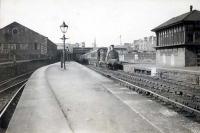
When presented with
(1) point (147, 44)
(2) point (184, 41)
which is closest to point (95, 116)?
(2) point (184, 41)

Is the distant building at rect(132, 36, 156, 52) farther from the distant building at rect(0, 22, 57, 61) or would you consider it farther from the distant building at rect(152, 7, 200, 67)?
the distant building at rect(152, 7, 200, 67)

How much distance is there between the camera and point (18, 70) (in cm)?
3041

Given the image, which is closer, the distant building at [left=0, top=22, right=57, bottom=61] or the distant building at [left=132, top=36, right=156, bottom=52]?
the distant building at [left=0, top=22, right=57, bottom=61]

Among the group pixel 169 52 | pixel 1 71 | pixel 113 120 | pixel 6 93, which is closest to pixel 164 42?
pixel 169 52

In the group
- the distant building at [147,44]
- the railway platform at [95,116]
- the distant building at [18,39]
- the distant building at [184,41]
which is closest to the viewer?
the railway platform at [95,116]

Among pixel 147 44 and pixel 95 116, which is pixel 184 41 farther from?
pixel 147 44

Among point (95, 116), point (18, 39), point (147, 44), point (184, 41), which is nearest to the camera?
point (95, 116)

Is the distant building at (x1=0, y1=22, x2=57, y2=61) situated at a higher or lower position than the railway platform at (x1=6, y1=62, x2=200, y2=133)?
higher

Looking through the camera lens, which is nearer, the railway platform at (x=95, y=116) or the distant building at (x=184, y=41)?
the railway platform at (x=95, y=116)

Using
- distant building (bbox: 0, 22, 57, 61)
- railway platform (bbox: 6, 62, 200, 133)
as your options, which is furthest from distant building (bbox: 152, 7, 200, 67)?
distant building (bbox: 0, 22, 57, 61)

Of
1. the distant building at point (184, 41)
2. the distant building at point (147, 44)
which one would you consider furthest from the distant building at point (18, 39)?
the distant building at point (147, 44)

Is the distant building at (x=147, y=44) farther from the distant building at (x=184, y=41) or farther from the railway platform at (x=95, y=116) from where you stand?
the railway platform at (x=95, y=116)

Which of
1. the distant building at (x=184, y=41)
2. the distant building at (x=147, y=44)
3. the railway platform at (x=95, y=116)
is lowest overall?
the railway platform at (x=95, y=116)

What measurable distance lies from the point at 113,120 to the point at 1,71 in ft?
61.2
